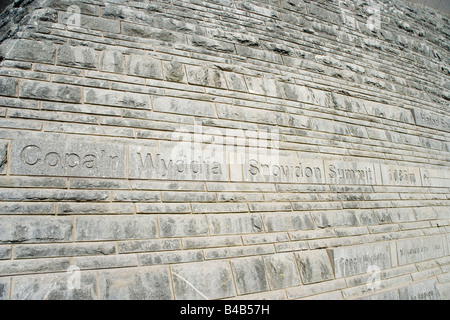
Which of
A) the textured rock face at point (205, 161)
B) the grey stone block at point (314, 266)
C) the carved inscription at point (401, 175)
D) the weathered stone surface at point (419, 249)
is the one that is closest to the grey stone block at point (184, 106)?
the textured rock face at point (205, 161)

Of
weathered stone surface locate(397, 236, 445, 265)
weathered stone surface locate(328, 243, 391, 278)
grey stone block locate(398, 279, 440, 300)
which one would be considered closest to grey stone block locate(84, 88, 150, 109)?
weathered stone surface locate(328, 243, 391, 278)

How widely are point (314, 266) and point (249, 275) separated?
91 centimetres

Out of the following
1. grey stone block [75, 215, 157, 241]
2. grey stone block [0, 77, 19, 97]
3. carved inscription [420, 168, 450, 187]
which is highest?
grey stone block [0, 77, 19, 97]

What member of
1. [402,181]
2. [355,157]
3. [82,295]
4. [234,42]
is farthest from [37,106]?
[402,181]

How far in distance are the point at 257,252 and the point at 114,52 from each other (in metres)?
2.66

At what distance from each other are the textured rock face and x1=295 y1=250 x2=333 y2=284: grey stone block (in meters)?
0.02

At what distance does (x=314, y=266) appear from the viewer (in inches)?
149

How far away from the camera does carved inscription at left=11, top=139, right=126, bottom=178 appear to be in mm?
2793

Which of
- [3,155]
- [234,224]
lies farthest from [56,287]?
[234,224]

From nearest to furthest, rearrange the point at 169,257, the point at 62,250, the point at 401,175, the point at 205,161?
the point at 62,250 < the point at 169,257 < the point at 205,161 < the point at 401,175

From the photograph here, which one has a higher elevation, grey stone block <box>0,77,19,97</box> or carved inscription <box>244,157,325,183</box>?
grey stone block <box>0,77,19,97</box>

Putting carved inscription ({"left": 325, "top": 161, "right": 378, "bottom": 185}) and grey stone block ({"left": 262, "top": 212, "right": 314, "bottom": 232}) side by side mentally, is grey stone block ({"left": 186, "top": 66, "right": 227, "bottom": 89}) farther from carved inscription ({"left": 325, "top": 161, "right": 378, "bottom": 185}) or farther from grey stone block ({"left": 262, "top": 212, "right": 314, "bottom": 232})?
carved inscription ({"left": 325, "top": 161, "right": 378, "bottom": 185})

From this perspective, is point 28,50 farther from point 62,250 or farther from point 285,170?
point 285,170

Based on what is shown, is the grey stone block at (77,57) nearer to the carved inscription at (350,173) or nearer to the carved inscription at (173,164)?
the carved inscription at (173,164)
